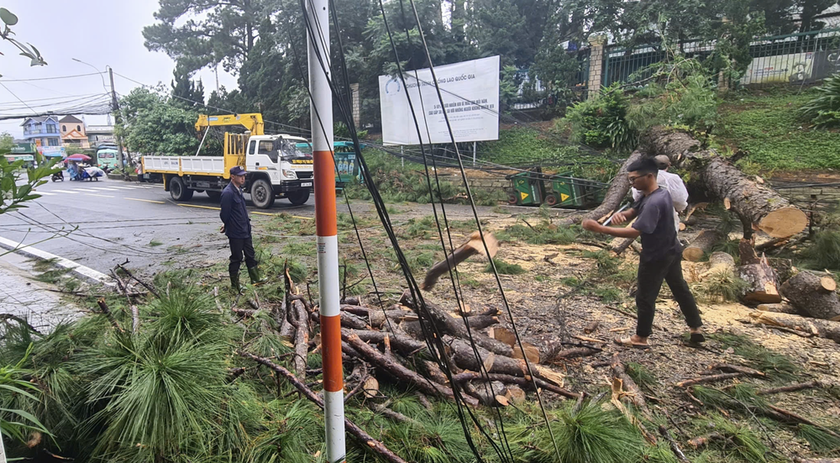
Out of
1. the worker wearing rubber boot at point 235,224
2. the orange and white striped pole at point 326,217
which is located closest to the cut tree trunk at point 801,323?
the orange and white striped pole at point 326,217

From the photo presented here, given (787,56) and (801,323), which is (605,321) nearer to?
(801,323)

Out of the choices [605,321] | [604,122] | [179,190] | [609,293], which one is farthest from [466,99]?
[605,321]

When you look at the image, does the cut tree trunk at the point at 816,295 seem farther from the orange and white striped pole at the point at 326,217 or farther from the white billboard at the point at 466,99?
the white billboard at the point at 466,99

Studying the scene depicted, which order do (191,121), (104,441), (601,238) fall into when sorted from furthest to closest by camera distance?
(191,121) < (601,238) < (104,441)

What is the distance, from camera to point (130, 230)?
33.9ft

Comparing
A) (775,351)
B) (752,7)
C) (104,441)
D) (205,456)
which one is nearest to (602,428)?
(205,456)

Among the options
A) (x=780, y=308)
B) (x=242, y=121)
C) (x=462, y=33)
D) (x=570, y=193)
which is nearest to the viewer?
(x=780, y=308)

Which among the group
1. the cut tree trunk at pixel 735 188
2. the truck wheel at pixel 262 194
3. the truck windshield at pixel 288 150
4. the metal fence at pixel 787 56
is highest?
the metal fence at pixel 787 56

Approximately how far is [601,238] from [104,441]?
26.2ft

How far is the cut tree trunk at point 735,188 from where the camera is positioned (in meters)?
5.40

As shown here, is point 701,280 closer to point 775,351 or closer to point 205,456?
point 775,351

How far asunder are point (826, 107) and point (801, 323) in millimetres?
11134

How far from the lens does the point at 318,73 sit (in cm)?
173

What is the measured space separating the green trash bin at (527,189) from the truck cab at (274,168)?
6.64 metres
